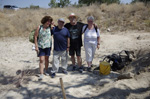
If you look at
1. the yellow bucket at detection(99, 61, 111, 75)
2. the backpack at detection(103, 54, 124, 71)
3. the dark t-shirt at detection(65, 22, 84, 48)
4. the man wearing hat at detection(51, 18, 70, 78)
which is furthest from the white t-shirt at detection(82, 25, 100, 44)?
the backpack at detection(103, 54, 124, 71)

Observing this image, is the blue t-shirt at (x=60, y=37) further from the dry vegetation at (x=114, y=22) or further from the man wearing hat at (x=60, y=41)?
the dry vegetation at (x=114, y=22)

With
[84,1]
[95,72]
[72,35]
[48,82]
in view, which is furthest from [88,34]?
[84,1]

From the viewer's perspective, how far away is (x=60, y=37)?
402 centimetres

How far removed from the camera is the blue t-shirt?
13.1 ft

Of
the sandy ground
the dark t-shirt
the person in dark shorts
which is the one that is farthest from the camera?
the dark t-shirt

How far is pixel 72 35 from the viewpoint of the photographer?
4.25 metres

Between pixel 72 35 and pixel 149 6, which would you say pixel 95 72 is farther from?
pixel 149 6

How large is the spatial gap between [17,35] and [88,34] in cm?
847

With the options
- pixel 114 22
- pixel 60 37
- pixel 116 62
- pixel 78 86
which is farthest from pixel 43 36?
pixel 114 22

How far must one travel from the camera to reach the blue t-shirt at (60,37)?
401cm

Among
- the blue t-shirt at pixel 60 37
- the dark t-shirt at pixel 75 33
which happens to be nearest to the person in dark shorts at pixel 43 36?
the blue t-shirt at pixel 60 37

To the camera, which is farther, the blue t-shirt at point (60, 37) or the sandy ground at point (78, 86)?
the blue t-shirt at point (60, 37)

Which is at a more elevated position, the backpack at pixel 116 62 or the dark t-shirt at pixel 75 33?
the dark t-shirt at pixel 75 33

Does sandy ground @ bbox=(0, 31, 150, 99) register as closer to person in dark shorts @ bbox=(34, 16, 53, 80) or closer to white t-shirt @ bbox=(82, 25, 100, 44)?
person in dark shorts @ bbox=(34, 16, 53, 80)
